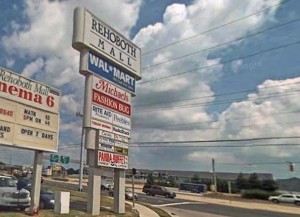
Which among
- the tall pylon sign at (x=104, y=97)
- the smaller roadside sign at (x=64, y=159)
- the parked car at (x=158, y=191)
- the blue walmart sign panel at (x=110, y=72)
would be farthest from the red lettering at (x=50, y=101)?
the smaller roadside sign at (x=64, y=159)

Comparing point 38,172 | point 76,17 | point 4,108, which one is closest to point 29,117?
point 4,108

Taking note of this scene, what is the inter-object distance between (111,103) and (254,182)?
62565 mm

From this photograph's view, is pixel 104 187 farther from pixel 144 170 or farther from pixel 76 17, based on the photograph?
pixel 144 170

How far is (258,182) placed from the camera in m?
76.1

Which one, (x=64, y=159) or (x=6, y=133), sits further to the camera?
(x=64, y=159)

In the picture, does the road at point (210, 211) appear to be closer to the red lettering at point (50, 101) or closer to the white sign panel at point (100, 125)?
the white sign panel at point (100, 125)

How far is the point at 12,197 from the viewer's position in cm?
1712

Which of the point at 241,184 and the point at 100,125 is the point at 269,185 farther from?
the point at 100,125

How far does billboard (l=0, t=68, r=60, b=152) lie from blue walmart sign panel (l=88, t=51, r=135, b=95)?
106 inches

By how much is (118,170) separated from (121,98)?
4.21m

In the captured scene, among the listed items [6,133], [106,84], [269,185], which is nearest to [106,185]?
[269,185]

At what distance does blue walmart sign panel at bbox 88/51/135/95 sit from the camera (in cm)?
2012

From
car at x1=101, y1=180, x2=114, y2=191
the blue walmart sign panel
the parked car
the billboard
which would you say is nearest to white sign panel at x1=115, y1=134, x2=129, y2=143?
the blue walmart sign panel

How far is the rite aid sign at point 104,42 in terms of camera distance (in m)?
19.5
